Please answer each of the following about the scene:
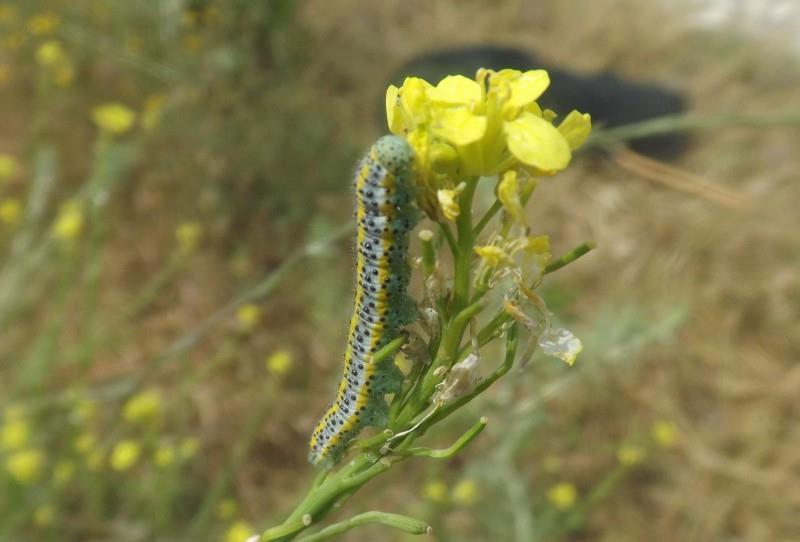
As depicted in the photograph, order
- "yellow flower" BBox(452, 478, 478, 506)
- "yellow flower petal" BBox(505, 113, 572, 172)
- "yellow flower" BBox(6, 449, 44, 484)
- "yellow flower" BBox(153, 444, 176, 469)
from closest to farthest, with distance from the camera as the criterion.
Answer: "yellow flower petal" BBox(505, 113, 572, 172) → "yellow flower" BBox(6, 449, 44, 484) → "yellow flower" BBox(153, 444, 176, 469) → "yellow flower" BBox(452, 478, 478, 506)

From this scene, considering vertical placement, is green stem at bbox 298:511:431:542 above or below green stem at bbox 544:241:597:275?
below

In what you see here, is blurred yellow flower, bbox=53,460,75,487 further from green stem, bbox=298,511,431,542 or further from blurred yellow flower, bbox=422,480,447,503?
green stem, bbox=298,511,431,542

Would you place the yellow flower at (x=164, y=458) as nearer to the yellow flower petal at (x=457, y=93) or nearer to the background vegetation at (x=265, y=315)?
the background vegetation at (x=265, y=315)

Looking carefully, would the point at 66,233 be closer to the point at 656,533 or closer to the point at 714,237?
the point at 656,533

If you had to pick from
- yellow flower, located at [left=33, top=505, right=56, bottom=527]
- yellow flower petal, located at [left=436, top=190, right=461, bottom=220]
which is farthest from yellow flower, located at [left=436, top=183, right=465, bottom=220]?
yellow flower, located at [left=33, top=505, right=56, bottom=527]

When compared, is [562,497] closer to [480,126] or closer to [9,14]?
[480,126]

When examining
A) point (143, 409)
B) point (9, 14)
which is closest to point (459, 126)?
point (143, 409)

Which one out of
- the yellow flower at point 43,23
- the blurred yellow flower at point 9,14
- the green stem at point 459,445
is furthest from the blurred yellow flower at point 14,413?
the blurred yellow flower at point 9,14
